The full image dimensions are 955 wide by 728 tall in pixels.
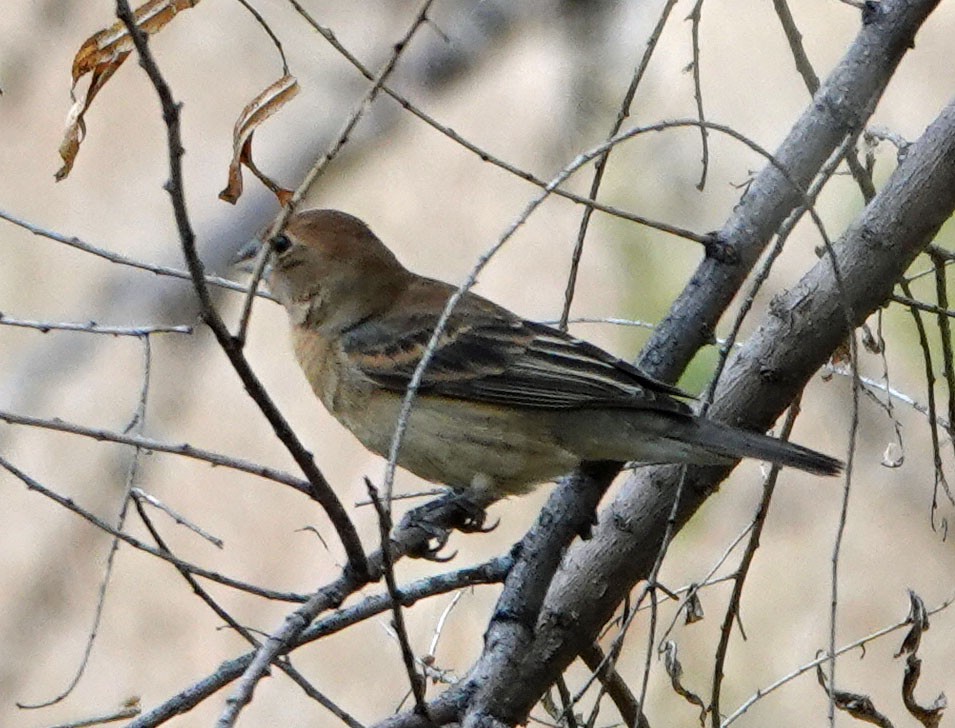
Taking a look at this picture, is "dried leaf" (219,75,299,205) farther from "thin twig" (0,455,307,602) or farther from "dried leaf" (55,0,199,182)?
"thin twig" (0,455,307,602)

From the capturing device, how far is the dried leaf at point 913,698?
308cm

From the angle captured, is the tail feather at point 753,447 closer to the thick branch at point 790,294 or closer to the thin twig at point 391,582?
the thick branch at point 790,294

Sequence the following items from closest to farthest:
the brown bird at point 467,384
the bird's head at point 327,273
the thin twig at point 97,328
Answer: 1. the thin twig at point 97,328
2. the brown bird at point 467,384
3. the bird's head at point 327,273

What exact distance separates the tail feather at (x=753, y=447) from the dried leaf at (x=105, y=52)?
1510 mm

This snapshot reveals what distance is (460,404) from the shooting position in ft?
13.7

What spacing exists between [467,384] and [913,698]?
63.1 inches

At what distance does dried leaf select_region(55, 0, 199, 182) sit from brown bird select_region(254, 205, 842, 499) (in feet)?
4.55

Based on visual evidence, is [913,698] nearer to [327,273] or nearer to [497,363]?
[497,363]

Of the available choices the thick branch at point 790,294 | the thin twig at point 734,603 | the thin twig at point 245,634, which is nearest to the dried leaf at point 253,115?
the thin twig at point 245,634

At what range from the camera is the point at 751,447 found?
10.9 feet

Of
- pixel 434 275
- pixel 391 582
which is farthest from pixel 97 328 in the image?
pixel 434 275

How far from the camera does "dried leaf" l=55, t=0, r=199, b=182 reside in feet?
8.93

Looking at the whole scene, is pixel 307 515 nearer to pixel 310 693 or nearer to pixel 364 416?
pixel 364 416

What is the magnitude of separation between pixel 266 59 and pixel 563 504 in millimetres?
3575
